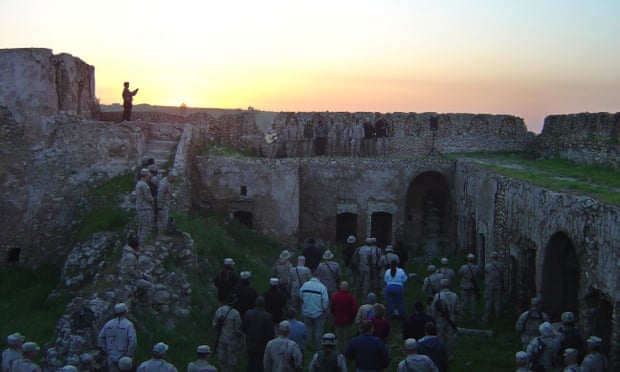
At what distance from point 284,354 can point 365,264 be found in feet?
23.3

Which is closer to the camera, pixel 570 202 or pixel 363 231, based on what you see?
pixel 570 202

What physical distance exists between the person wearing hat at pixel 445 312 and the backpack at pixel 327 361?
3.76m

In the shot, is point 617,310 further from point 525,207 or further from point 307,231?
point 307,231

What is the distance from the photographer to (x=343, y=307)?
40.0 feet

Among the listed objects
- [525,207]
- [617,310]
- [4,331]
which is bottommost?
[4,331]

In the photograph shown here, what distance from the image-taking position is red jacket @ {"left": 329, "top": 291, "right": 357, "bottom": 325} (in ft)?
39.8

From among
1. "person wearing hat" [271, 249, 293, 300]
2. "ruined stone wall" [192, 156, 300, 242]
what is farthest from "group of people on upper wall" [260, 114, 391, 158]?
"person wearing hat" [271, 249, 293, 300]

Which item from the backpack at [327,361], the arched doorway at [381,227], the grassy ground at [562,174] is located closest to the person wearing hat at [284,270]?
the backpack at [327,361]

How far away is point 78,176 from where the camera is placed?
19.7 m

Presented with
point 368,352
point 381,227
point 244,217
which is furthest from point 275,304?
point 381,227

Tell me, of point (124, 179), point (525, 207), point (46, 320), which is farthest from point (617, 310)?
point (124, 179)

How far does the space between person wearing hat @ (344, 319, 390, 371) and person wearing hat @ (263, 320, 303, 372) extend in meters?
0.73

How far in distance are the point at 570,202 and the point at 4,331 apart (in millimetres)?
11612

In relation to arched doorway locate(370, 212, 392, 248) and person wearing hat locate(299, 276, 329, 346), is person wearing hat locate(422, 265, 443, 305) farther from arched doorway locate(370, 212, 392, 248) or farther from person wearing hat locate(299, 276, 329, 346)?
arched doorway locate(370, 212, 392, 248)
